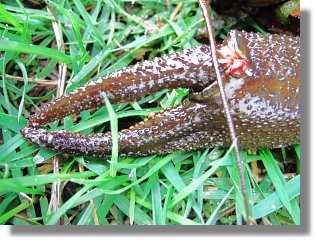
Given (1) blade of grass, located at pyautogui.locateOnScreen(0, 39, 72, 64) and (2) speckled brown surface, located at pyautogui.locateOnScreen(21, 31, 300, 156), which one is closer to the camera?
(2) speckled brown surface, located at pyautogui.locateOnScreen(21, 31, 300, 156)

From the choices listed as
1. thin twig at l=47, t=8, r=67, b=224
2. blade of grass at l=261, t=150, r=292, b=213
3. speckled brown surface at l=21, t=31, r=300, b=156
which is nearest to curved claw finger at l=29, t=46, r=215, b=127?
speckled brown surface at l=21, t=31, r=300, b=156

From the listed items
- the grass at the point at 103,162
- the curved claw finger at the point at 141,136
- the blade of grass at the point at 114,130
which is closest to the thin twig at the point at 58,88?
the grass at the point at 103,162

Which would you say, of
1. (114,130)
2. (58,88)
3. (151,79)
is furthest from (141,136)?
(58,88)

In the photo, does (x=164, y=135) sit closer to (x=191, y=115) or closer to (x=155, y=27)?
(x=191, y=115)

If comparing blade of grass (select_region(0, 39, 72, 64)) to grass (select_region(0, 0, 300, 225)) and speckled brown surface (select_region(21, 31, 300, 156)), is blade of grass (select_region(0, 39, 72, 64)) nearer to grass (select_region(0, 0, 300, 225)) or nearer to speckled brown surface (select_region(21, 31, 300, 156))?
grass (select_region(0, 0, 300, 225))

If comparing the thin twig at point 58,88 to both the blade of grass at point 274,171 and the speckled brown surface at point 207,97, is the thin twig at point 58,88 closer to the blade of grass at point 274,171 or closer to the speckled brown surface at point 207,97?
the speckled brown surface at point 207,97

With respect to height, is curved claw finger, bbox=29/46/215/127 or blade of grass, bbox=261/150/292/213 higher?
curved claw finger, bbox=29/46/215/127

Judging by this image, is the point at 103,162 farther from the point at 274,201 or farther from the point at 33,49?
the point at 274,201
